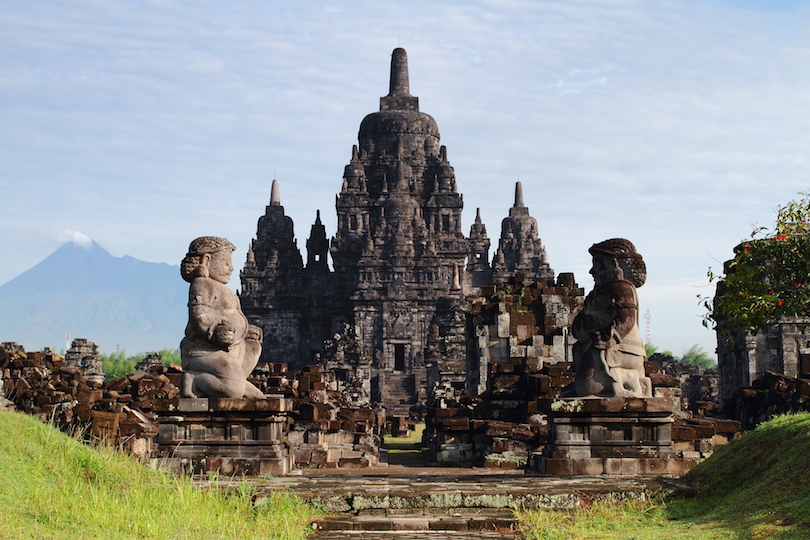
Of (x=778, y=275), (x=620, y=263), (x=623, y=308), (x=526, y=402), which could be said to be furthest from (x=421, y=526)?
(x=526, y=402)

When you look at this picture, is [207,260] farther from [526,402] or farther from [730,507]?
[526,402]

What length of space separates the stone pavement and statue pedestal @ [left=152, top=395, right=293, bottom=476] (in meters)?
0.64

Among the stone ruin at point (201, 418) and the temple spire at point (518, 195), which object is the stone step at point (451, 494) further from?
the temple spire at point (518, 195)

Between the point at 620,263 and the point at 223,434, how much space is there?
182 inches

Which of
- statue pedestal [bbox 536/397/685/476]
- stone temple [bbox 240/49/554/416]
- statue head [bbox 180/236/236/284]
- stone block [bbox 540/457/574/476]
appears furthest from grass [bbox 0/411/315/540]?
stone temple [bbox 240/49/554/416]

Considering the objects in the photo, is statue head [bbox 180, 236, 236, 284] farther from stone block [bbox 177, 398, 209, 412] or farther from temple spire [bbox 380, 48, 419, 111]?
temple spire [bbox 380, 48, 419, 111]

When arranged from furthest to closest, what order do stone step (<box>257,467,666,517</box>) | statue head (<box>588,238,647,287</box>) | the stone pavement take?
1. statue head (<box>588,238,647,287</box>)
2. stone step (<box>257,467,666,517</box>)
3. the stone pavement

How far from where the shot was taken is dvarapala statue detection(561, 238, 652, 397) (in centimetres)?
1091

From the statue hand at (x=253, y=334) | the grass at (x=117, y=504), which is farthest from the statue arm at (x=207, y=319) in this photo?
the grass at (x=117, y=504)

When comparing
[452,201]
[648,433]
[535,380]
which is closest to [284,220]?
[452,201]

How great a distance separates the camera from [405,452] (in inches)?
907

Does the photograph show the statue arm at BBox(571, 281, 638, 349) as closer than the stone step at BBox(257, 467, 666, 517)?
No

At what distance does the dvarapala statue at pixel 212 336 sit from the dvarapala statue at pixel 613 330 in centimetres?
354

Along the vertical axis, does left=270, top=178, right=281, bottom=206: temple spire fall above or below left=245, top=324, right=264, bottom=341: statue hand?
above
